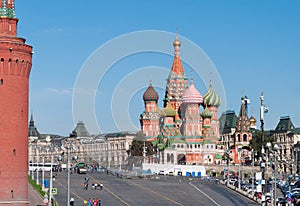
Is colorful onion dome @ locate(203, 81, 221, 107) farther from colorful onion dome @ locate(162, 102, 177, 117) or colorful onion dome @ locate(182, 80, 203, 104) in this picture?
colorful onion dome @ locate(182, 80, 203, 104)

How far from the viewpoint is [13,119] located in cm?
5706

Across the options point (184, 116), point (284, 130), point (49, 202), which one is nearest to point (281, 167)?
point (284, 130)

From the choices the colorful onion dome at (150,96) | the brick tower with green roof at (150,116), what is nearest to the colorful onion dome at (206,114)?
the brick tower with green roof at (150,116)

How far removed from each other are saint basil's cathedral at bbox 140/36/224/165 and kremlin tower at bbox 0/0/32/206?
329 ft

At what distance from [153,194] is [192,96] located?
8720 cm

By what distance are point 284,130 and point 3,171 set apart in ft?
441

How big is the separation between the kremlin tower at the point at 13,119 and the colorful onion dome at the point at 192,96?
106265 millimetres

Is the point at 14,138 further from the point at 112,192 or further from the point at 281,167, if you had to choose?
the point at 281,167

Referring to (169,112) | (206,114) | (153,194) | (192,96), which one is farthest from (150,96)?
(153,194)

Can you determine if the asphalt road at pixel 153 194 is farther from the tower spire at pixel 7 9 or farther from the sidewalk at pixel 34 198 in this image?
the tower spire at pixel 7 9

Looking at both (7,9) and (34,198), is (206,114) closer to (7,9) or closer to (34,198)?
(34,198)

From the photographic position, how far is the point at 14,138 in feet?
187

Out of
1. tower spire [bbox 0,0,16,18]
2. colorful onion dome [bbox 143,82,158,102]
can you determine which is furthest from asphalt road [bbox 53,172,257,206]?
colorful onion dome [bbox 143,82,158,102]

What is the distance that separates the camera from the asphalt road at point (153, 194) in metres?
70.8
